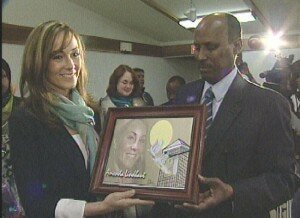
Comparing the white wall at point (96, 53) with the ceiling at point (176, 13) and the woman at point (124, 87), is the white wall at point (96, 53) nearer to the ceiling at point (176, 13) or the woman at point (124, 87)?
the ceiling at point (176, 13)

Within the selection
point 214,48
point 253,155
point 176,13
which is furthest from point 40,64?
point 176,13

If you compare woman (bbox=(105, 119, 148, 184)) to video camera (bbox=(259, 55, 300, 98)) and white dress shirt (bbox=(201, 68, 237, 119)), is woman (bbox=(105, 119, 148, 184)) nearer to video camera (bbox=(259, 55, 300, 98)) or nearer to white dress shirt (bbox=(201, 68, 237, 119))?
white dress shirt (bbox=(201, 68, 237, 119))

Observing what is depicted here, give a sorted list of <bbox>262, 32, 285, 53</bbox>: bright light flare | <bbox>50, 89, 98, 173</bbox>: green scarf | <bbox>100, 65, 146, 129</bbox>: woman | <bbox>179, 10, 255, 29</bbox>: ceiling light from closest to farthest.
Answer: <bbox>50, 89, 98, 173</bbox>: green scarf < <bbox>100, 65, 146, 129</bbox>: woman < <bbox>262, 32, 285, 53</bbox>: bright light flare < <bbox>179, 10, 255, 29</bbox>: ceiling light

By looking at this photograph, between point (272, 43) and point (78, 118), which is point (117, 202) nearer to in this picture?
point (78, 118)

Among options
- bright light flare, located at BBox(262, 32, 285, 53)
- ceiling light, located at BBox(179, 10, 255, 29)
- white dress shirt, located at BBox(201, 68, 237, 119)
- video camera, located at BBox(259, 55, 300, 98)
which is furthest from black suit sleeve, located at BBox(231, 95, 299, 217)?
Answer: ceiling light, located at BBox(179, 10, 255, 29)

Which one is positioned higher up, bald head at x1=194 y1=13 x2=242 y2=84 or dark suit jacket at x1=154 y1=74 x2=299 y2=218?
bald head at x1=194 y1=13 x2=242 y2=84

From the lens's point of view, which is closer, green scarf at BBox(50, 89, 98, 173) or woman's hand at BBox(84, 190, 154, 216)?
woman's hand at BBox(84, 190, 154, 216)

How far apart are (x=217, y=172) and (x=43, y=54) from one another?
18.6 inches

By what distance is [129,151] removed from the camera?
92cm

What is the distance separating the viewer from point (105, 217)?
1.01 m

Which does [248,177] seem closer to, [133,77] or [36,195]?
[36,195]

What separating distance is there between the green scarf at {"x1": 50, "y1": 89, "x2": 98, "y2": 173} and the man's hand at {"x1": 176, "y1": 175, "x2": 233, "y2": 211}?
0.86 ft

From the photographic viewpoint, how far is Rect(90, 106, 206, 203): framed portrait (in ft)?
2.81

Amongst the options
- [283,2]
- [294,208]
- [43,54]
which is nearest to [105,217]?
[43,54]
